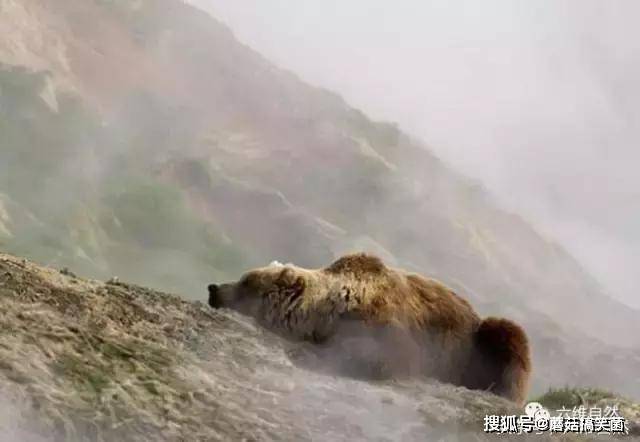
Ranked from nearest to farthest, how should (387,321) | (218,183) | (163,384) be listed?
(163,384) < (387,321) < (218,183)

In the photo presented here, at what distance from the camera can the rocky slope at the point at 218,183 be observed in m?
110

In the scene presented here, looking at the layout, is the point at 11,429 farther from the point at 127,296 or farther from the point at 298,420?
the point at 127,296

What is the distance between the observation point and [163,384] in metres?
7.89

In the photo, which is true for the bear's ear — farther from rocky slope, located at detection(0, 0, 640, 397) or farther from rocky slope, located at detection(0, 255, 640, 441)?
rocky slope, located at detection(0, 0, 640, 397)

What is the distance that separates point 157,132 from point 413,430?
151m

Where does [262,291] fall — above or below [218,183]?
below

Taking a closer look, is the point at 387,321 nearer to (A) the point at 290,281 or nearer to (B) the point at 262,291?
(A) the point at 290,281

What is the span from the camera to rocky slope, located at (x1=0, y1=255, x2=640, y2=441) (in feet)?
22.9

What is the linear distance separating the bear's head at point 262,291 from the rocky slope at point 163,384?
108 centimetres

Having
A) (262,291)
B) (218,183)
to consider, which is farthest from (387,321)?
(218,183)

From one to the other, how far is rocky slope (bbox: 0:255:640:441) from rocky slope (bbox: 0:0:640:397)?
78189 millimetres

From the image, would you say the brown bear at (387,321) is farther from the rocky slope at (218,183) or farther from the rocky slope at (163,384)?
the rocky slope at (218,183)

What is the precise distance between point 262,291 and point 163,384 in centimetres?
463

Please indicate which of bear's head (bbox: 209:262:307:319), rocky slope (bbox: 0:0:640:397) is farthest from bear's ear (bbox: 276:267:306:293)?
rocky slope (bbox: 0:0:640:397)
